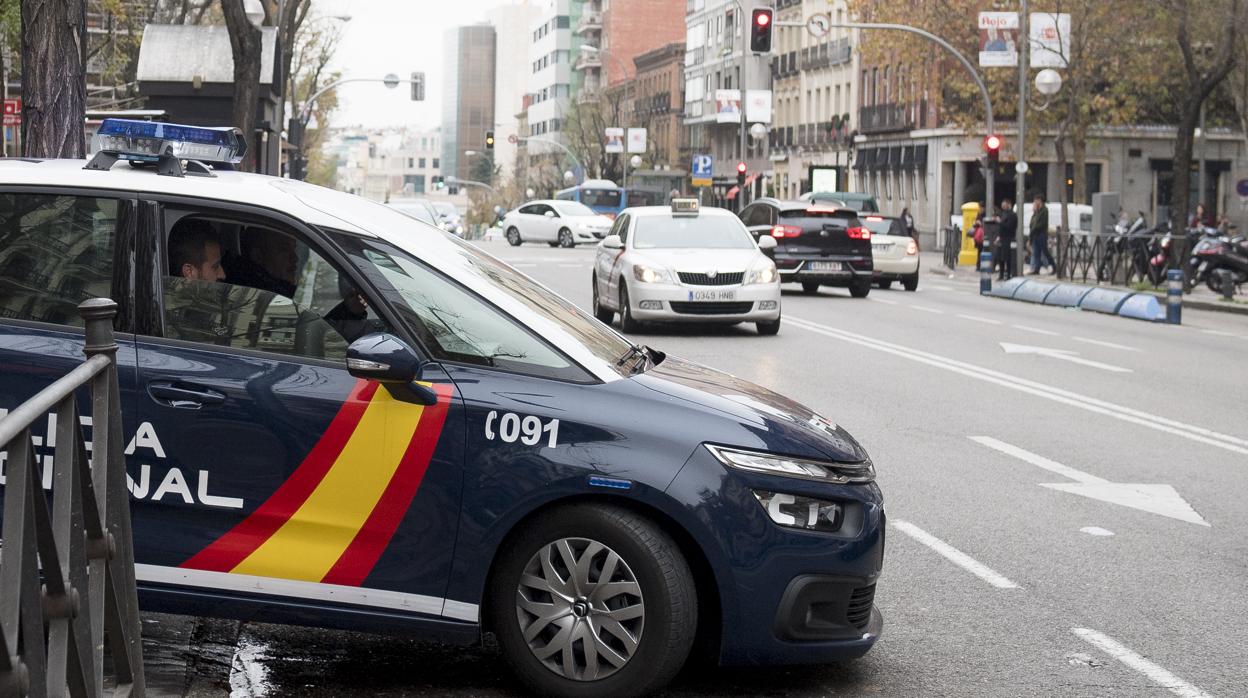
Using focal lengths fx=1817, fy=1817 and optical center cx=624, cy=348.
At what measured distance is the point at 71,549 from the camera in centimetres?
335

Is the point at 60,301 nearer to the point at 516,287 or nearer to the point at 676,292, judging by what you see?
the point at 516,287

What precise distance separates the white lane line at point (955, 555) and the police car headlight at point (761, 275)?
12012mm

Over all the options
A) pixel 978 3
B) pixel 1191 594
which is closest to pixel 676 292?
pixel 1191 594

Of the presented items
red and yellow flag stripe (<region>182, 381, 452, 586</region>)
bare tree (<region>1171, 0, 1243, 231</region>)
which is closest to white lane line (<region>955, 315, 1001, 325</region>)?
bare tree (<region>1171, 0, 1243, 231</region>)

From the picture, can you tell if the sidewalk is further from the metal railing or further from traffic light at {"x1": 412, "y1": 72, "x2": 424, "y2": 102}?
the metal railing

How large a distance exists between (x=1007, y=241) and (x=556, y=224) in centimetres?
2332

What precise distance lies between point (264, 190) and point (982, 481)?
5.62 metres

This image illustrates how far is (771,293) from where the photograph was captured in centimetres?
2070

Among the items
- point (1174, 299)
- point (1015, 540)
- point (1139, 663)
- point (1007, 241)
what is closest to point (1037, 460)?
point (1015, 540)

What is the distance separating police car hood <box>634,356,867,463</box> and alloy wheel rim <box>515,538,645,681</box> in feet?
1.59

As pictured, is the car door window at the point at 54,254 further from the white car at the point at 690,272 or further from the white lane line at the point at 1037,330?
the white lane line at the point at 1037,330

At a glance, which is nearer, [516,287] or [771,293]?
[516,287]

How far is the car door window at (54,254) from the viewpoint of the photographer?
214 inches

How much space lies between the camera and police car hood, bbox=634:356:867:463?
540cm
